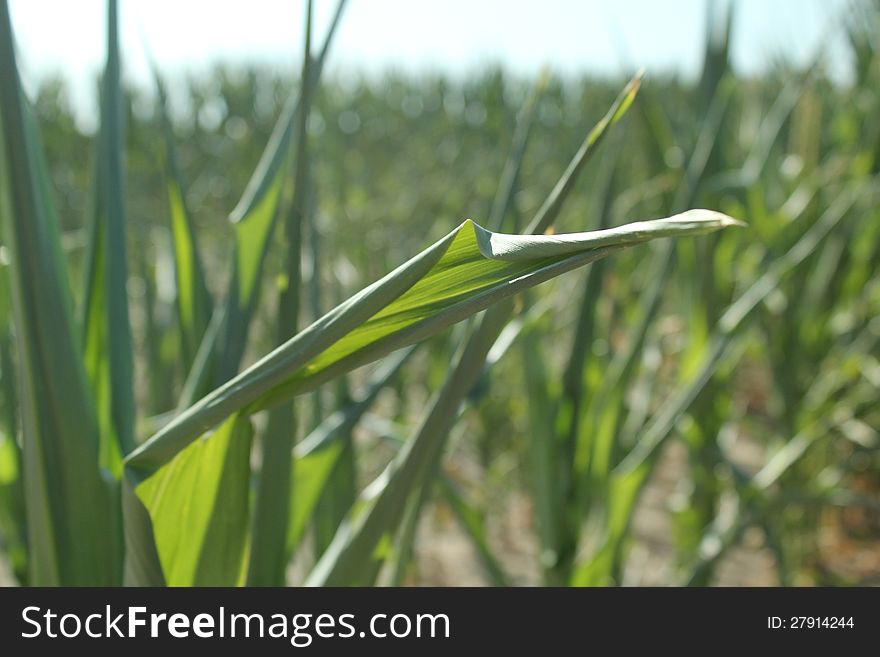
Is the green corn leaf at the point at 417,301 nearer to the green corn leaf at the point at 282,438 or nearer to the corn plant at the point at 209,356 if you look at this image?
the corn plant at the point at 209,356

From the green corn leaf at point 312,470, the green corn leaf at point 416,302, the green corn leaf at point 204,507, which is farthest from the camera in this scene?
the green corn leaf at point 312,470

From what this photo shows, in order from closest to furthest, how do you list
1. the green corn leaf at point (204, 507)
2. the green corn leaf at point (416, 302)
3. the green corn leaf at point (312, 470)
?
the green corn leaf at point (416, 302) < the green corn leaf at point (204, 507) < the green corn leaf at point (312, 470)

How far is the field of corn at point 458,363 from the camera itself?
0.32m

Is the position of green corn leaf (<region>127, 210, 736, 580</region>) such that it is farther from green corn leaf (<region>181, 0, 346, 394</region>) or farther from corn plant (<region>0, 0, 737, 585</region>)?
green corn leaf (<region>181, 0, 346, 394</region>)

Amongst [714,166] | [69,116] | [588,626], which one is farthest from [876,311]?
[69,116]

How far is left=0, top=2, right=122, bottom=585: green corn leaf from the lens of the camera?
332mm

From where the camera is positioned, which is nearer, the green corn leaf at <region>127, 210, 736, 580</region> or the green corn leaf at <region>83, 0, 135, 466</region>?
the green corn leaf at <region>127, 210, 736, 580</region>

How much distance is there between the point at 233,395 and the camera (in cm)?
28

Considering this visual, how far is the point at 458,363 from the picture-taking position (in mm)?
365

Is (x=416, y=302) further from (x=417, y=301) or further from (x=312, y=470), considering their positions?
(x=312, y=470)

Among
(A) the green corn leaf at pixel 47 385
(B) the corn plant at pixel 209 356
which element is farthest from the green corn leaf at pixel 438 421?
(A) the green corn leaf at pixel 47 385

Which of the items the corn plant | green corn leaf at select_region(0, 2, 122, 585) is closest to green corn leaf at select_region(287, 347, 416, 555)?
the corn plant

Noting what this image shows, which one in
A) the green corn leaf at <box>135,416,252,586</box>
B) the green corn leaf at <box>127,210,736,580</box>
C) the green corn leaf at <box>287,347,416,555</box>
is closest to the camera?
the green corn leaf at <box>127,210,736,580</box>

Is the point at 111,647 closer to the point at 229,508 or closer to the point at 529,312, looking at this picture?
the point at 229,508
